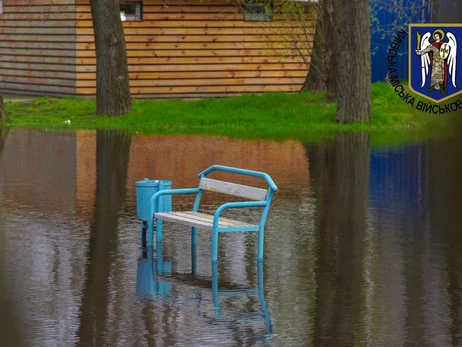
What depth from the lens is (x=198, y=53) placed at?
33.2 m

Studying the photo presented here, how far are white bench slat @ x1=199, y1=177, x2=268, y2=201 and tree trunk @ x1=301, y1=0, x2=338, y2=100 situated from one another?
1606 centimetres

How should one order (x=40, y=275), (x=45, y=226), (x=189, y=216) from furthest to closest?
(x=45, y=226), (x=189, y=216), (x=40, y=275)

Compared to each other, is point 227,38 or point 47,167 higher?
point 227,38

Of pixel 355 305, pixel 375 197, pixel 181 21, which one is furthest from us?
pixel 181 21

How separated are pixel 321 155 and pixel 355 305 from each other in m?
10.8

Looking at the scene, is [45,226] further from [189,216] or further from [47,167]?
[47,167]

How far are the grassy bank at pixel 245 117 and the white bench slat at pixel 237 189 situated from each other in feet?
37.7

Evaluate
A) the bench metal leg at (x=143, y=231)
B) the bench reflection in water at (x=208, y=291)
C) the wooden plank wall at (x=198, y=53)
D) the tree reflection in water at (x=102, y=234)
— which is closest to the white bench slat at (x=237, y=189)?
the bench reflection in water at (x=208, y=291)

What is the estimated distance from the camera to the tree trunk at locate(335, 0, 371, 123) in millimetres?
23969

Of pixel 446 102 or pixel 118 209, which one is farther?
pixel 446 102

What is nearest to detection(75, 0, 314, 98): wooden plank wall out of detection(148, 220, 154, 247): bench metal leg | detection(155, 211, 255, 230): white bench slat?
detection(148, 220, 154, 247): bench metal leg

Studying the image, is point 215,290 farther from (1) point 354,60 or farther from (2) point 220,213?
(1) point 354,60

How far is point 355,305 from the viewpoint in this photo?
918 centimetres

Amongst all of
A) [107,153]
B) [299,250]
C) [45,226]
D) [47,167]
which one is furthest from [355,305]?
[107,153]
